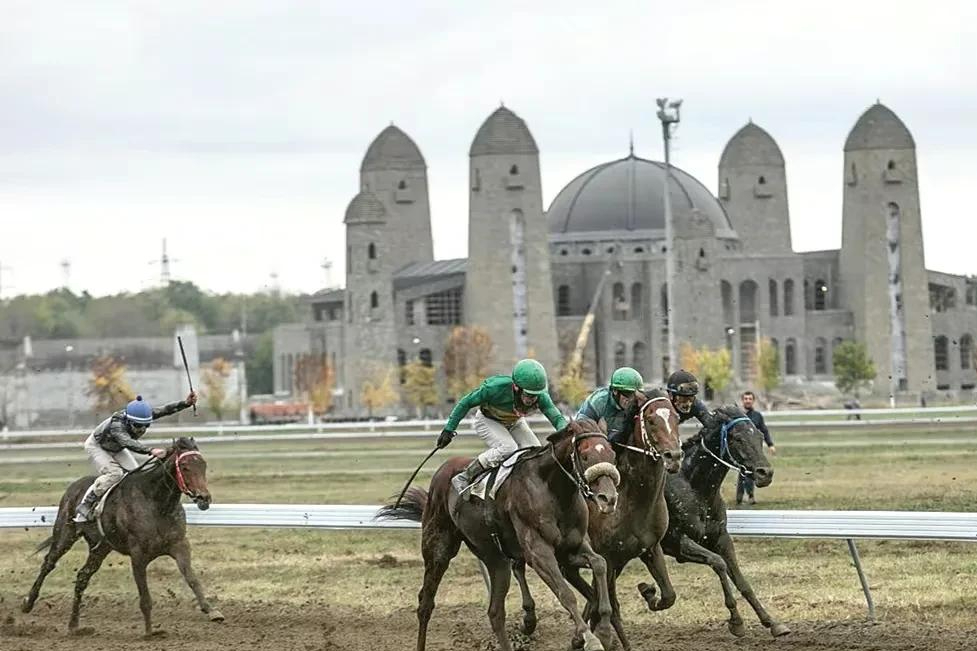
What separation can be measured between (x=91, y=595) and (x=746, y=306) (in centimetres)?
9408

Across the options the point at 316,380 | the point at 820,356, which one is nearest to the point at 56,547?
the point at 316,380

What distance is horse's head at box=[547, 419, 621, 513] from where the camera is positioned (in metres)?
11.6

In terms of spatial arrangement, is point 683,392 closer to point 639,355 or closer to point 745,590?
point 745,590

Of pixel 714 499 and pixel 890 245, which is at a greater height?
pixel 890 245

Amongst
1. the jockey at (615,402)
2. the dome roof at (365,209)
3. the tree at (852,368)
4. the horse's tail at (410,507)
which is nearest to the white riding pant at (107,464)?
the horse's tail at (410,507)

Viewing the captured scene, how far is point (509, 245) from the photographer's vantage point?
103 metres

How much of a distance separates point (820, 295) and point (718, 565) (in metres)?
103

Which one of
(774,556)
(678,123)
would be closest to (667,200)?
(678,123)

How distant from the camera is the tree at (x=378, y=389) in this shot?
329ft

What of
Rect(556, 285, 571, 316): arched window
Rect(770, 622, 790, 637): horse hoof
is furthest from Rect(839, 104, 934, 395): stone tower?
Rect(770, 622, 790, 637): horse hoof

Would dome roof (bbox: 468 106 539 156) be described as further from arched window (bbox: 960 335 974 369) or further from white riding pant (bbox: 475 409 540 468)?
white riding pant (bbox: 475 409 540 468)

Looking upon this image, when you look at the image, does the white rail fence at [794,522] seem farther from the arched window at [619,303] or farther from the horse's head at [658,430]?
the arched window at [619,303]

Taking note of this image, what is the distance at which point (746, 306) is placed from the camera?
110375 millimetres

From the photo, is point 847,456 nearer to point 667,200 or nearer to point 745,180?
point 667,200
